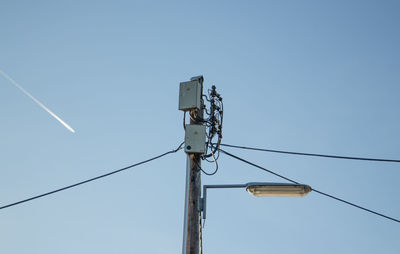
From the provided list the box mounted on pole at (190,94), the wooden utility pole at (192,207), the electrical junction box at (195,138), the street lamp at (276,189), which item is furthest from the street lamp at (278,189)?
the box mounted on pole at (190,94)

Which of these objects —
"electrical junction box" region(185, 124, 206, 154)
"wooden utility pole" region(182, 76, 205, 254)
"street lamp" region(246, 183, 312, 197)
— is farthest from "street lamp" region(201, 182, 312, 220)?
"electrical junction box" region(185, 124, 206, 154)

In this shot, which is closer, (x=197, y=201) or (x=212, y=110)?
(x=197, y=201)

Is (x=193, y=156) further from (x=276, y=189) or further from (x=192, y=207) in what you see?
(x=276, y=189)

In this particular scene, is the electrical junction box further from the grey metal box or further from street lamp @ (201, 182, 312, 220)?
street lamp @ (201, 182, 312, 220)

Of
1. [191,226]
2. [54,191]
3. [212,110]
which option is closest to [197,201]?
[191,226]

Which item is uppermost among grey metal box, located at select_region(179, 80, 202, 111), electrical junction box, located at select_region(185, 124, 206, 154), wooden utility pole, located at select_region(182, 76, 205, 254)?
grey metal box, located at select_region(179, 80, 202, 111)

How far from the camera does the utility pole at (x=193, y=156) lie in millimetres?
6668

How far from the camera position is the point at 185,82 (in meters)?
8.23

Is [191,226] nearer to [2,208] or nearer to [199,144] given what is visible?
[199,144]

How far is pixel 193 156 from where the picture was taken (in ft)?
24.4

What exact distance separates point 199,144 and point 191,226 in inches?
55.1

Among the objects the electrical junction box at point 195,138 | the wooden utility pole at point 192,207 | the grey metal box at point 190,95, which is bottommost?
the wooden utility pole at point 192,207

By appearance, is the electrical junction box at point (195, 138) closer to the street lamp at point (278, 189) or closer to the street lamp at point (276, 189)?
the street lamp at point (276, 189)

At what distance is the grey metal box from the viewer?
790cm
